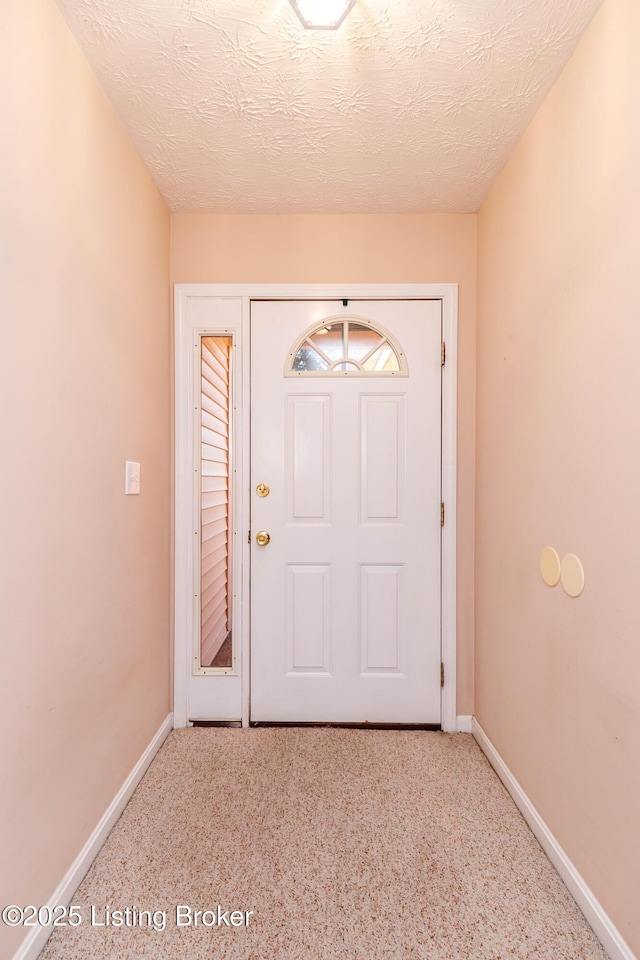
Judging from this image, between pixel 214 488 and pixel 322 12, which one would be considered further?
pixel 214 488

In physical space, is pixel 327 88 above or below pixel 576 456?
above

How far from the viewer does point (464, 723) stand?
7.20 feet

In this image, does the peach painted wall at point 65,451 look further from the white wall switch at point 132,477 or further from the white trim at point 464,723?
the white trim at point 464,723

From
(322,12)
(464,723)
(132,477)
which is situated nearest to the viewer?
(322,12)

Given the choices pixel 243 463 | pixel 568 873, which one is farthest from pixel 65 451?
pixel 568 873

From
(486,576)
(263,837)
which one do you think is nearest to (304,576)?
(486,576)

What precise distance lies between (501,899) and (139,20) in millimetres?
2614

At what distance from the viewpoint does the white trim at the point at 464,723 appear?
219 cm

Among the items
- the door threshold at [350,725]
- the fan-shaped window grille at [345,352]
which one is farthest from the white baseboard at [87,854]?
the fan-shaped window grille at [345,352]

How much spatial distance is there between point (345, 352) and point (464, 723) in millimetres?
1809

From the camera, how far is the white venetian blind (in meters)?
2.25

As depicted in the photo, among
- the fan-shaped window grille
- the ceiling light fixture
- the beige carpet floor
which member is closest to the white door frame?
the fan-shaped window grille

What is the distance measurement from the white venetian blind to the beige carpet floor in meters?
0.52

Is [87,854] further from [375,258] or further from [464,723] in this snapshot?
[375,258]
